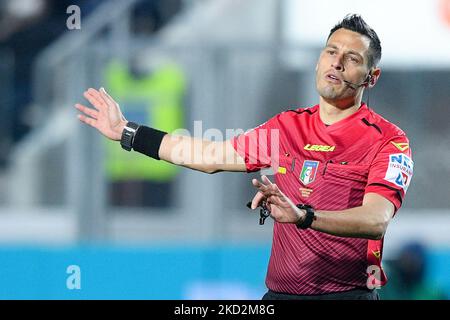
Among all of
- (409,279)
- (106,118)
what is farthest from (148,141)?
(409,279)

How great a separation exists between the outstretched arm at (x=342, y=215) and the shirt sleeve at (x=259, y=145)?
53 centimetres

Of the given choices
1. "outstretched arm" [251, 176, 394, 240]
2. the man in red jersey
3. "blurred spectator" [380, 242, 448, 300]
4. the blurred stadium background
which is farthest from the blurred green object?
"outstretched arm" [251, 176, 394, 240]

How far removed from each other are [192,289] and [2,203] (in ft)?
5.52

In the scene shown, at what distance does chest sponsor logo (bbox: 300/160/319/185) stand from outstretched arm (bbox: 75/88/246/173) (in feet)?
1.05

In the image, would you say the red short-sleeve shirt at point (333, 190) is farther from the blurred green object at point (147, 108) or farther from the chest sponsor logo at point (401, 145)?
the blurred green object at point (147, 108)

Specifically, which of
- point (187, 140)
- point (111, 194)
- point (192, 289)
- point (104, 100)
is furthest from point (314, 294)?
point (111, 194)

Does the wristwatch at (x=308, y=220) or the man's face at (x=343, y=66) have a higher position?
the man's face at (x=343, y=66)

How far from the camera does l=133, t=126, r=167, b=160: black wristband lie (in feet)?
13.9

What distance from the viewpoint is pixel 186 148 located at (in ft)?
13.8

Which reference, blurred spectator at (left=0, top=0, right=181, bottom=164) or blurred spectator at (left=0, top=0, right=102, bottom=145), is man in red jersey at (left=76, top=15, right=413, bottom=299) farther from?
blurred spectator at (left=0, top=0, right=102, bottom=145)

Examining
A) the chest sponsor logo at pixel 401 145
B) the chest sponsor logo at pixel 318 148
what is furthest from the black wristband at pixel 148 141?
the chest sponsor logo at pixel 401 145

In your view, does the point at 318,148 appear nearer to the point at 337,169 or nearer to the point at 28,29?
the point at 337,169

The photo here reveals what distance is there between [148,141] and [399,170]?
41.8 inches

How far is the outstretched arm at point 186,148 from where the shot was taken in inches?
164
